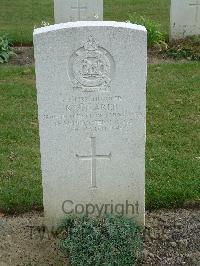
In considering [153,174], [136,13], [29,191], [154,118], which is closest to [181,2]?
[136,13]

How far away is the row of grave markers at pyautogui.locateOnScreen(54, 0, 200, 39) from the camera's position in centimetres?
1026

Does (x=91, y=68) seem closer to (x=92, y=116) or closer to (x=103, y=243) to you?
(x=92, y=116)

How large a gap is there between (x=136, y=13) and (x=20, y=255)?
9.33 m

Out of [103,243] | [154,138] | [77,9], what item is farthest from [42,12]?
[103,243]

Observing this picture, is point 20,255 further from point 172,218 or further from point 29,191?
point 172,218

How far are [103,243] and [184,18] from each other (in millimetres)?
6951

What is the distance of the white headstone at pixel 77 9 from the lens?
1032 centimetres

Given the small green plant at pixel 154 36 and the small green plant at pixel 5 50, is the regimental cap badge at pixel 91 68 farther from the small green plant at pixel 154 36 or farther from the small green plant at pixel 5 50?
the small green plant at pixel 154 36

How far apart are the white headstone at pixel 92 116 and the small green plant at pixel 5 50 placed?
530 centimetres

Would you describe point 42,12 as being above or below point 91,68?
below

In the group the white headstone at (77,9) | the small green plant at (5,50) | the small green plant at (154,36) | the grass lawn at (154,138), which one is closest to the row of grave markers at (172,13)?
the white headstone at (77,9)

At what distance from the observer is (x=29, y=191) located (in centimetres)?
536

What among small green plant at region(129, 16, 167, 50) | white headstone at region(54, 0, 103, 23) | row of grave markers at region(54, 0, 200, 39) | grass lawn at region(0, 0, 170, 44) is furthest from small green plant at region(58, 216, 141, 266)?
grass lawn at region(0, 0, 170, 44)

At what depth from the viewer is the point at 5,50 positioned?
962 centimetres
